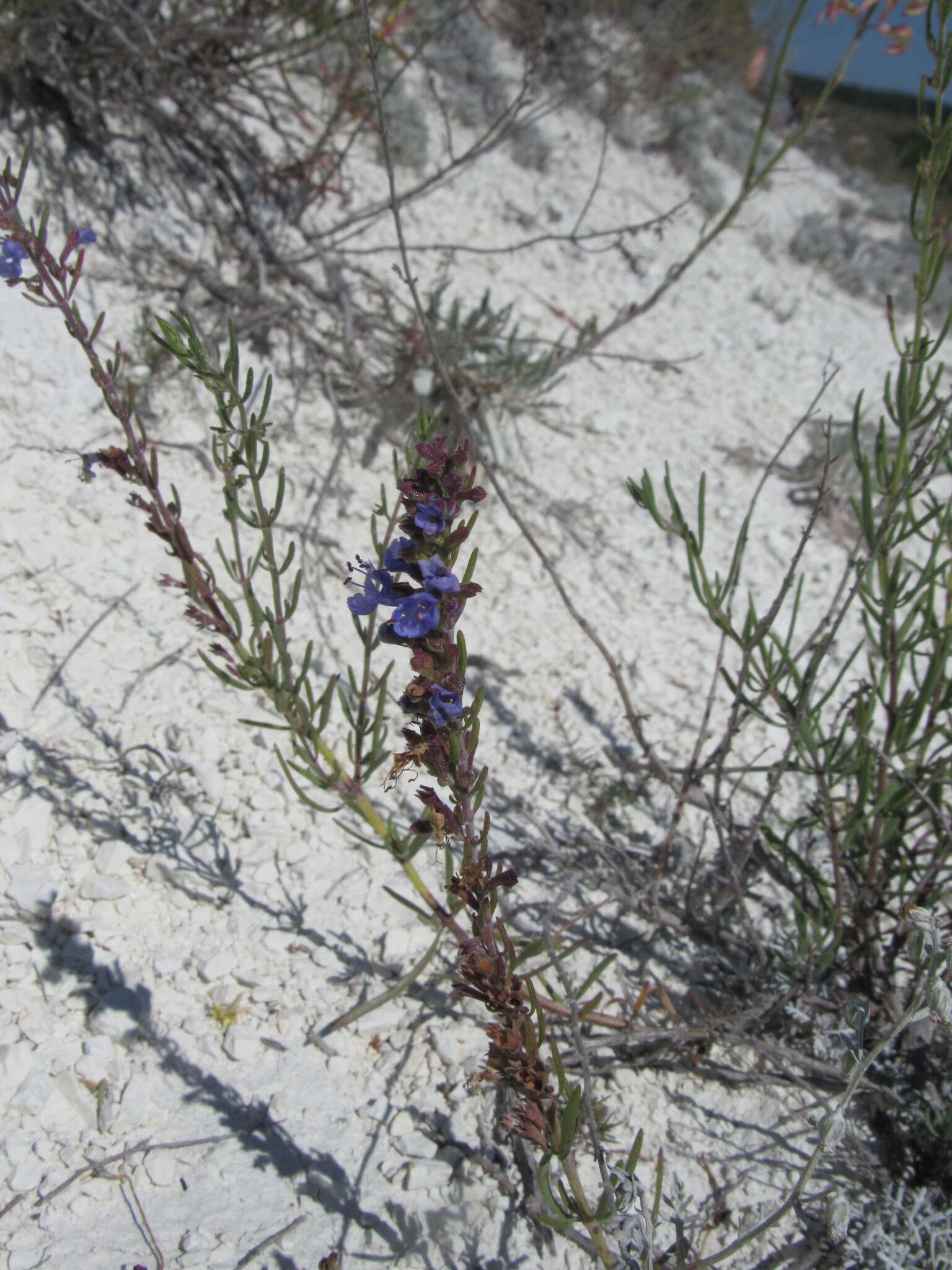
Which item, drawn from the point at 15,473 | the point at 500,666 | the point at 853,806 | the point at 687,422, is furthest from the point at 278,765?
A: the point at 687,422

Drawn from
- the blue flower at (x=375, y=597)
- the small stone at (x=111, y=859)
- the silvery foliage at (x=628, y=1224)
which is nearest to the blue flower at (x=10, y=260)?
the blue flower at (x=375, y=597)

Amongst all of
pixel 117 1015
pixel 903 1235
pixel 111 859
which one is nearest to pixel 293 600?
pixel 111 859

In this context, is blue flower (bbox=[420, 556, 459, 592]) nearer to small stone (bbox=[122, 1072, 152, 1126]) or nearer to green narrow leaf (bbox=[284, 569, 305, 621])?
green narrow leaf (bbox=[284, 569, 305, 621])

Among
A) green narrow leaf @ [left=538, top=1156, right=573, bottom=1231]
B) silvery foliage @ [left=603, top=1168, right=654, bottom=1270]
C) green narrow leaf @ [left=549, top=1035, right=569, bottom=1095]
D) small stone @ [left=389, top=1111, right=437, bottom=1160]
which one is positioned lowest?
silvery foliage @ [left=603, top=1168, right=654, bottom=1270]

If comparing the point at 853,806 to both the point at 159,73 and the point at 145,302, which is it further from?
the point at 159,73

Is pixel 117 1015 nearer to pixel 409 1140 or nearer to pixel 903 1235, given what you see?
pixel 409 1140

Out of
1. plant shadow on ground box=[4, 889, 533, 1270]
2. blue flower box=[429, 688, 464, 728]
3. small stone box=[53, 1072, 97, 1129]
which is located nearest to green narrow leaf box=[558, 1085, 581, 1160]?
plant shadow on ground box=[4, 889, 533, 1270]

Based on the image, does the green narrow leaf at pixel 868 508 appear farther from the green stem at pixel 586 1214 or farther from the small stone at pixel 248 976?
the small stone at pixel 248 976
